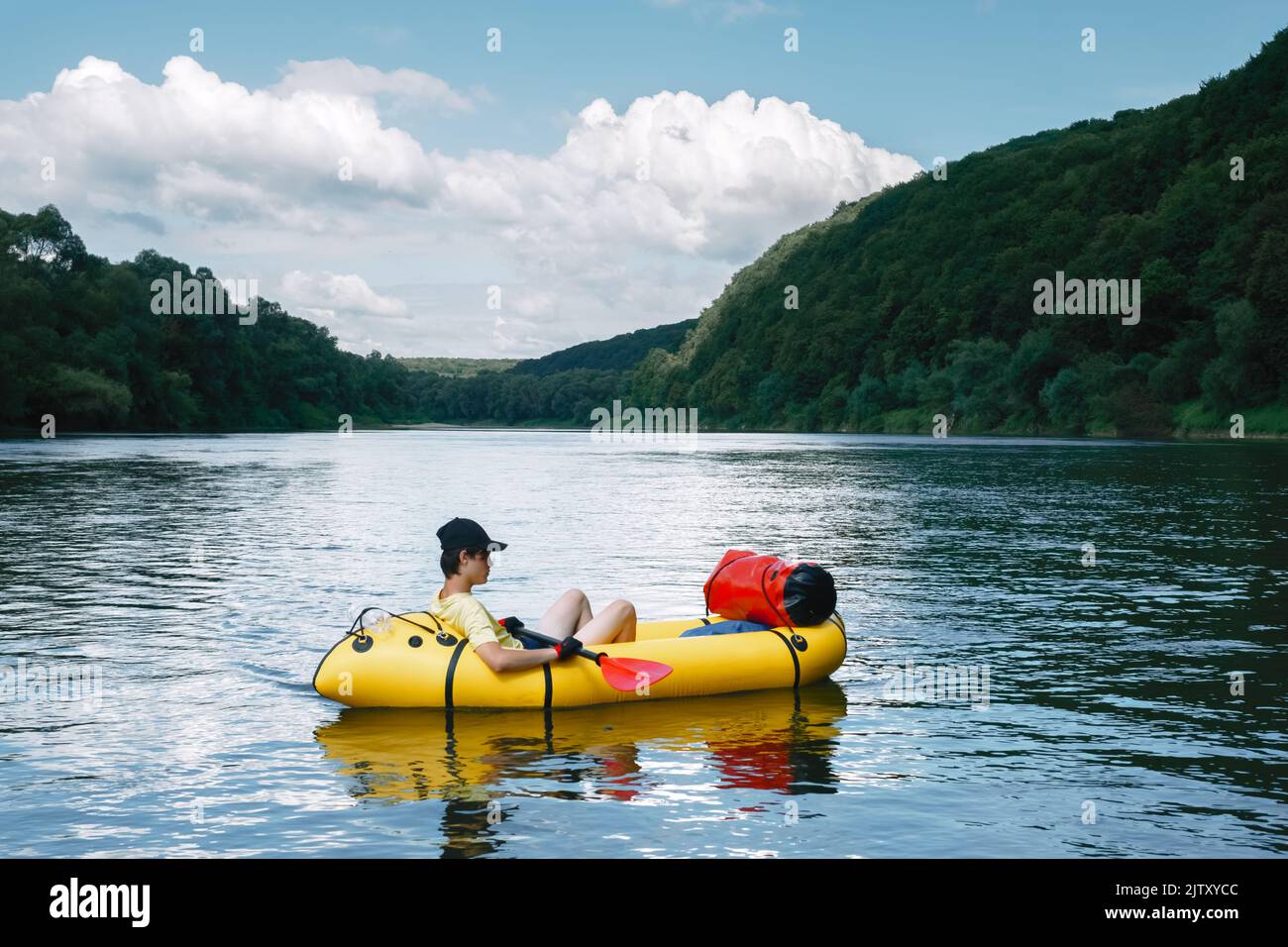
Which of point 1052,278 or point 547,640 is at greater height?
point 1052,278

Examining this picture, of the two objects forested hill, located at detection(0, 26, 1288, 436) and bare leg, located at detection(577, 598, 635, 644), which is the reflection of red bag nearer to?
bare leg, located at detection(577, 598, 635, 644)

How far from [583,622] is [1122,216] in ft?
327

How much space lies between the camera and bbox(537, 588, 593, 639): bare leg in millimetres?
9703

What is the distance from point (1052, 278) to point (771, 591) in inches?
3992

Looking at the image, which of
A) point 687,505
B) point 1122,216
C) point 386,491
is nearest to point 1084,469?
point 687,505

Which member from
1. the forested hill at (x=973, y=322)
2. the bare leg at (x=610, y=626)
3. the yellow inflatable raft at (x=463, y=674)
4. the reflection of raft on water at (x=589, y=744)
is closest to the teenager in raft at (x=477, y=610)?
the yellow inflatable raft at (x=463, y=674)

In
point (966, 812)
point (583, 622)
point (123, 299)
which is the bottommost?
point (966, 812)

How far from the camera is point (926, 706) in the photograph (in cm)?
945

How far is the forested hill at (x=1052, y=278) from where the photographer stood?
75.8 metres

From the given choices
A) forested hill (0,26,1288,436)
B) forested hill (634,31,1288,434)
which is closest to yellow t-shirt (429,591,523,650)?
forested hill (634,31,1288,434)

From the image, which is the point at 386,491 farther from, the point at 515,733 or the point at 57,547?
the point at 515,733

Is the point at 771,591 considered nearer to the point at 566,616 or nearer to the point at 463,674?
the point at 566,616

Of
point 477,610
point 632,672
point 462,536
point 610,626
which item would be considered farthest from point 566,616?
point 462,536

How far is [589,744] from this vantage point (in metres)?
8.44
